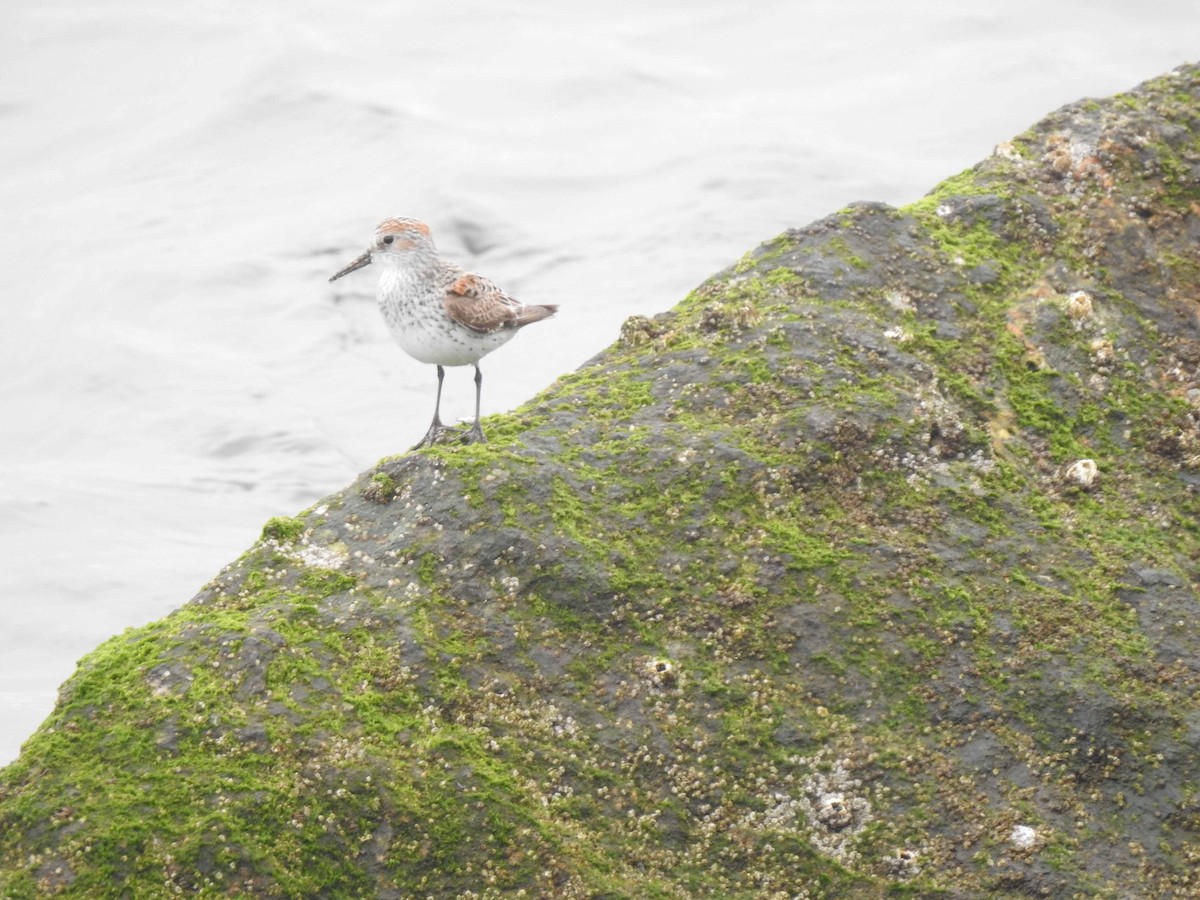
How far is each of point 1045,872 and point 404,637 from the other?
9.63 ft

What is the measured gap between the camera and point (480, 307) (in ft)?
28.0

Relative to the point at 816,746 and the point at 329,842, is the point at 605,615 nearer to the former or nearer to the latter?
the point at 816,746

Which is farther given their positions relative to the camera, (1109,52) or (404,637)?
(1109,52)

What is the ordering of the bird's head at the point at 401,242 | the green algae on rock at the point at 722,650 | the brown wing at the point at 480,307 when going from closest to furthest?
the green algae on rock at the point at 722,650, the brown wing at the point at 480,307, the bird's head at the point at 401,242

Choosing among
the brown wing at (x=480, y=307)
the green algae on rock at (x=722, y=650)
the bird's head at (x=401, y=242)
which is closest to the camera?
the green algae on rock at (x=722, y=650)


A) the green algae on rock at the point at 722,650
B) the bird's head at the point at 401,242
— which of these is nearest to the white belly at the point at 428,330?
the bird's head at the point at 401,242

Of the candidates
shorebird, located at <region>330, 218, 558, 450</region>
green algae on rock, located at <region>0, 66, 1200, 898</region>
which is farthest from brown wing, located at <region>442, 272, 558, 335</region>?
green algae on rock, located at <region>0, 66, 1200, 898</region>

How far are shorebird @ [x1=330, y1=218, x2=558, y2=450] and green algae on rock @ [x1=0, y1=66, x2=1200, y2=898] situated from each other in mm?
1116

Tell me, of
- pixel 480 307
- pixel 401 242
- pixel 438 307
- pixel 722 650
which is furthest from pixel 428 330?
pixel 722 650

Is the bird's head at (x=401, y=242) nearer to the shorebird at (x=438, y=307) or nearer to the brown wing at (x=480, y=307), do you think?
the shorebird at (x=438, y=307)

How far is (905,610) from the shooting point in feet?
20.8

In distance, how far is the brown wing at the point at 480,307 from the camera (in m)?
8.48

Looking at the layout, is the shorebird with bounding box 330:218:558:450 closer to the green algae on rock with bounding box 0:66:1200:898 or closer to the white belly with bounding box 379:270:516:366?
the white belly with bounding box 379:270:516:366

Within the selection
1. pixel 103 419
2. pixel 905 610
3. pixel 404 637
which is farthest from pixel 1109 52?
pixel 404 637
